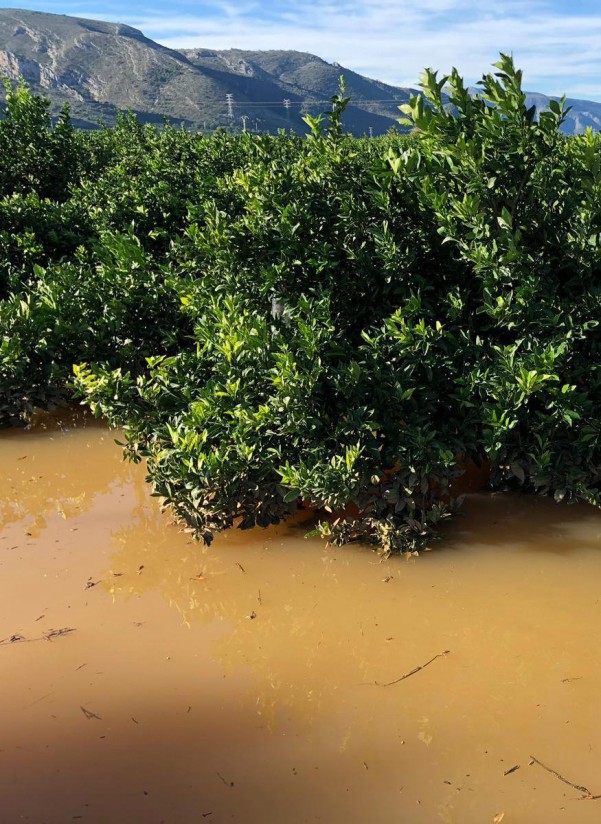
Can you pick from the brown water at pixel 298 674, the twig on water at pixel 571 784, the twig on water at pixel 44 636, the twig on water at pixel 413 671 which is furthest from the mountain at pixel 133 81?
the twig on water at pixel 571 784

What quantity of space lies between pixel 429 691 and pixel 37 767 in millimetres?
1663

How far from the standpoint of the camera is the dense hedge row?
443cm

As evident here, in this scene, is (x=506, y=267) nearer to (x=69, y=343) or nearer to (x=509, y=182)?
(x=509, y=182)

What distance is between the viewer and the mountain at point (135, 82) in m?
128

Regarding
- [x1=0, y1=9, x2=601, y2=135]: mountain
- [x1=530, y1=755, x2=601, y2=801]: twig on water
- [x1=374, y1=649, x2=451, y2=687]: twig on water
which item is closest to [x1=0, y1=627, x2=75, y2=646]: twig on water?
[x1=374, y1=649, x2=451, y2=687]: twig on water

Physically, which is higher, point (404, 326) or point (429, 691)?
point (404, 326)

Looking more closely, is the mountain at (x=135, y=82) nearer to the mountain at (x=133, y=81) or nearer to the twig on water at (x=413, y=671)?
the mountain at (x=133, y=81)

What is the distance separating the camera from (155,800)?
9.31 ft

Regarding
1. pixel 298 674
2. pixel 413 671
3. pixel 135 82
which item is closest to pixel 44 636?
pixel 298 674

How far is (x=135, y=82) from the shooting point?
14662 cm

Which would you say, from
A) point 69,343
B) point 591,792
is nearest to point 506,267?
point 591,792

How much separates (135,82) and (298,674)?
16027 cm

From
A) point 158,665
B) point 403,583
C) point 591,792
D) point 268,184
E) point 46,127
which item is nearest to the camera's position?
point 591,792

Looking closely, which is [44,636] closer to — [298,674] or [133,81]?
[298,674]
